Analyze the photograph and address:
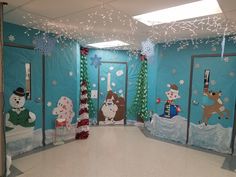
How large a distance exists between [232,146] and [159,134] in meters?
1.58

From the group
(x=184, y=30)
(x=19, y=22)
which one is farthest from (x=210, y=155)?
(x=19, y=22)

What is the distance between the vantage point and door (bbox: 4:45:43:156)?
3.25m

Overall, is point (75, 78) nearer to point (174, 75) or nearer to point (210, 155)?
point (174, 75)

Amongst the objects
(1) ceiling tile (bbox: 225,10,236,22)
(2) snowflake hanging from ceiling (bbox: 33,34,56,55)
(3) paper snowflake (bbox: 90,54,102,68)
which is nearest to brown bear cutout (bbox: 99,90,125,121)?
(3) paper snowflake (bbox: 90,54,102,68)

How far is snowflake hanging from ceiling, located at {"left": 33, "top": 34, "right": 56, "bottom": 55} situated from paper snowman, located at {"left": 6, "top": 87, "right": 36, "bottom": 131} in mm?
839

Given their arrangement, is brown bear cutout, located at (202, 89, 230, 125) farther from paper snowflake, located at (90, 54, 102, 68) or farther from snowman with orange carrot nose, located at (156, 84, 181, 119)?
paper snowflake, located at (90, 54, 102, 68)

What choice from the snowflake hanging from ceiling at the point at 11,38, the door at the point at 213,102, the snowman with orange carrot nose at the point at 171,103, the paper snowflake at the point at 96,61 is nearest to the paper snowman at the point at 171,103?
the snowman with orange carrot nose at the point at 171,103

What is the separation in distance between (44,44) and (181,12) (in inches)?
99.9

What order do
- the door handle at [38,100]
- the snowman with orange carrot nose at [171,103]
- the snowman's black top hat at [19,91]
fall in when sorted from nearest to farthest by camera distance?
the snowman's black top hat at [19,91], the door handle at [38,100], the snowman with orange carrot nose at [171,103]

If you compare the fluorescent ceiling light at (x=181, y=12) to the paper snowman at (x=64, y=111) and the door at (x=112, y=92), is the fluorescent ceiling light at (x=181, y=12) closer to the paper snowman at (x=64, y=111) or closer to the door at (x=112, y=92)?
the paper snowman at (x=64, y=111)

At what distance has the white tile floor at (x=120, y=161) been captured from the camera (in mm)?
2924

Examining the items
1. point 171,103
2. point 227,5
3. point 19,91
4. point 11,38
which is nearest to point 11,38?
point 11,38

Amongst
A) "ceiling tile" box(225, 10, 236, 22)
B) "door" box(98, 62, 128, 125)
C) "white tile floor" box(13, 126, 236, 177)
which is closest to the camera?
"ceiling tile" box(225, 10, 236, 22)

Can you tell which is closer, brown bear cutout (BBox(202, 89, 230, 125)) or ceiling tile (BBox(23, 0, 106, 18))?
ceiling tile (BBox(23, 0, 106, 18))
